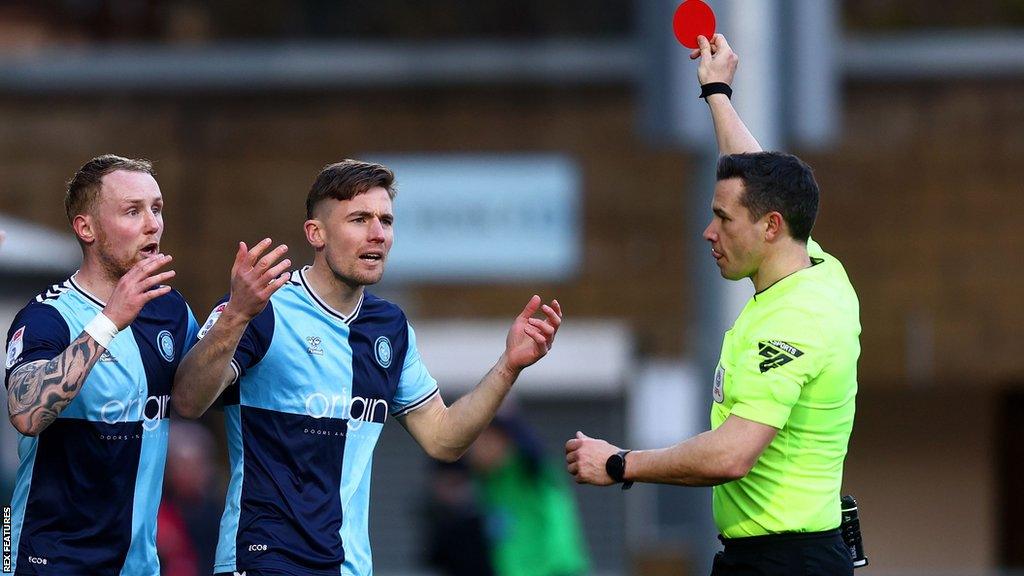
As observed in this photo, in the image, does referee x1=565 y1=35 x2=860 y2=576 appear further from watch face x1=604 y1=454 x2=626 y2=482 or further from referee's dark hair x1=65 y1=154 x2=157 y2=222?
referee's dark hair x1=65 y1=154 x2=157 y2=222

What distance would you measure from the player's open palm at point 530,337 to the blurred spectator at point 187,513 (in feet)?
18.4

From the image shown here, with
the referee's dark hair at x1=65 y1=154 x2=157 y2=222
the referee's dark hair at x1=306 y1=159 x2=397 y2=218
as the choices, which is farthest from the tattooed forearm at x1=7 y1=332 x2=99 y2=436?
the referee's dark hair at x1=306 y1=159 x2=397 y2=218

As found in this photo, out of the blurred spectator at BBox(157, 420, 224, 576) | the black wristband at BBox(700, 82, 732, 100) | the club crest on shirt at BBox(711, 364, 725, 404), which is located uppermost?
the black wristband at BBox(700, 82, 732, 100)

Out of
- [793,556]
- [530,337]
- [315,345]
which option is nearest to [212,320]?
[315,345]

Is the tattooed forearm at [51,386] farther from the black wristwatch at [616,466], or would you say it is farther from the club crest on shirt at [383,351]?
the black wristwatch at [616,466]

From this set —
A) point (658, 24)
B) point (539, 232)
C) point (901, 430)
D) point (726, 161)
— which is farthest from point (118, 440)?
point (901, 430)

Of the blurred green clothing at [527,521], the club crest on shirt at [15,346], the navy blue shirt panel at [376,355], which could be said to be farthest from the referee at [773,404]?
the blurred green clothing at [527,521]

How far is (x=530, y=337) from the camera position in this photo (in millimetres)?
5852

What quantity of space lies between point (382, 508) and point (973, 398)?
19.6 feet

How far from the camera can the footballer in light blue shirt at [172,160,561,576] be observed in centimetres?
556

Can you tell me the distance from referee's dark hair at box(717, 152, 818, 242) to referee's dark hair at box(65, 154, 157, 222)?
2.06 metres

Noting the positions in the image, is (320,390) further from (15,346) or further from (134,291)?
(15,346)

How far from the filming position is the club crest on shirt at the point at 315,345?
5.74 meters

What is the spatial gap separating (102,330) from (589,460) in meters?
1.63
